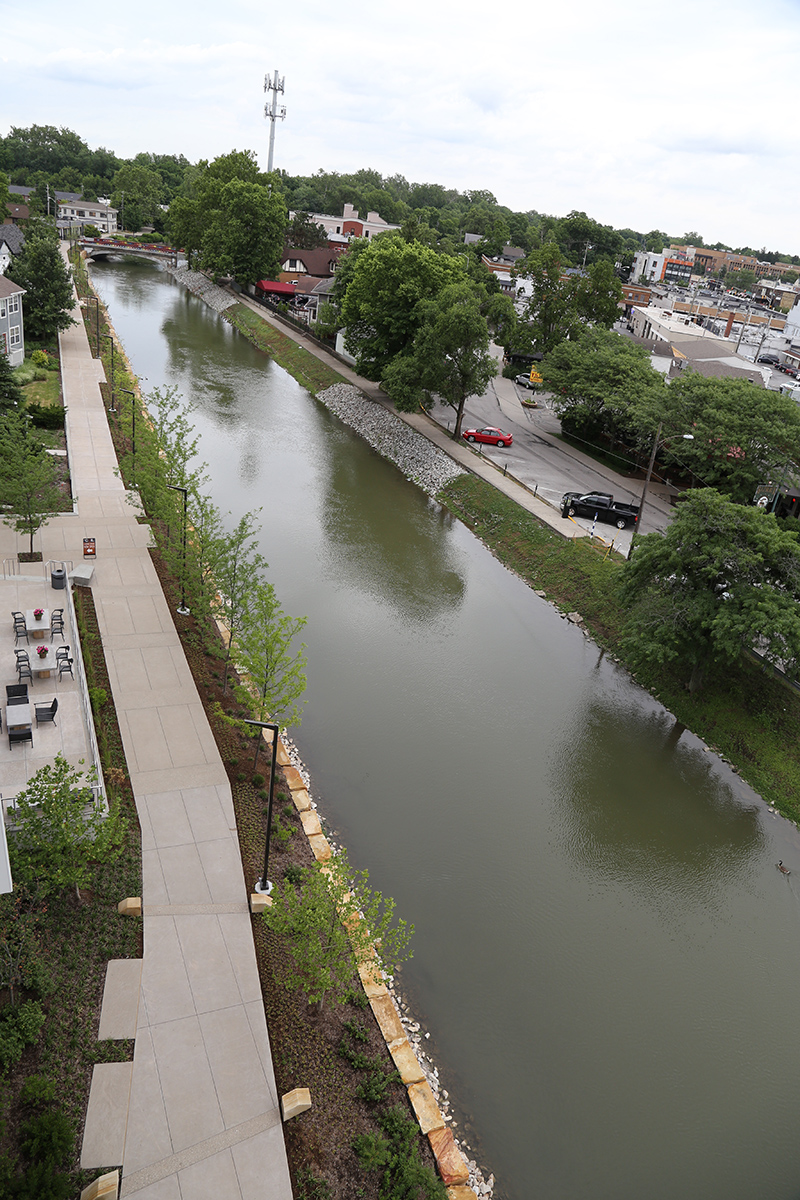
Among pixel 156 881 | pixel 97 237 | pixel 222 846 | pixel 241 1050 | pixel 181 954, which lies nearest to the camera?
pixel 241 1050

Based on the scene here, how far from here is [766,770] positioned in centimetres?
2252

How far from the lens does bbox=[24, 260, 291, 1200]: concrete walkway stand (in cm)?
1098

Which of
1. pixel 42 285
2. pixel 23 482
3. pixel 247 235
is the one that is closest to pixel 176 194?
pixel 247 235

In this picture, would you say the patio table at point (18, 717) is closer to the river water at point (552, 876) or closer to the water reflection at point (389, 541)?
the river water at point (552, 876)

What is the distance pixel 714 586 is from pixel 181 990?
18.5 metres

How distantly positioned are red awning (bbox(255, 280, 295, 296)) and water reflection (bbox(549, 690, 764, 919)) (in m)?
65.9

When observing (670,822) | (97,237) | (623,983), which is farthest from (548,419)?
(97,237)

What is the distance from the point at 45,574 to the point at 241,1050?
17.0 meters

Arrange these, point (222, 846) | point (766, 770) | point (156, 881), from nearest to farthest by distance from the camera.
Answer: point (156, 881) → point (222, 846) → point (766, 770)

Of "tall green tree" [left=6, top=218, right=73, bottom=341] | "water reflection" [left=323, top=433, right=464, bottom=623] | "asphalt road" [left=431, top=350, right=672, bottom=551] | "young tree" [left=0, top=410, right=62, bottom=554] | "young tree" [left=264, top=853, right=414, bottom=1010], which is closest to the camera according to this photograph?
"young tree" [left=264, top=853, right=414, bottom=1010]

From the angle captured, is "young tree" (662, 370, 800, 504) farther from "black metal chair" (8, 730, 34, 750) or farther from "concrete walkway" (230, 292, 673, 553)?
"black metal chair" (8, 730, 34, 750)

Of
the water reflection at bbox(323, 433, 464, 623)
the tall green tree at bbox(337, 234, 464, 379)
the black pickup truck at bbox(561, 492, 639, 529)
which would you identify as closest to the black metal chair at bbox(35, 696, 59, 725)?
the water reflection at bbox(323, 433, 464, 623)

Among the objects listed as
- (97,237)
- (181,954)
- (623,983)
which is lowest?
(623,983)

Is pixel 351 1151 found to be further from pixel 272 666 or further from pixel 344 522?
pixel 344 522
